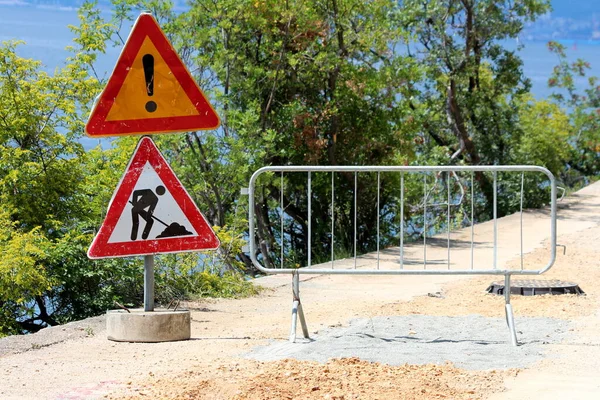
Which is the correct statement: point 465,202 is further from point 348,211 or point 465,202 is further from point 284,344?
point 284,344

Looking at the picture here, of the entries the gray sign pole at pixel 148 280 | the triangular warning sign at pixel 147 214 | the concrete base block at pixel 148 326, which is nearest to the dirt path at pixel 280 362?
the concrete base block at pixel 148 326

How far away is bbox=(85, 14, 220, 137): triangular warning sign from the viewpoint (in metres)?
6.83

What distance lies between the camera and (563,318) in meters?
8.19

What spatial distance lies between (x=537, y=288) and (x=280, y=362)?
4034mm

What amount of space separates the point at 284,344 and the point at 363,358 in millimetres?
839

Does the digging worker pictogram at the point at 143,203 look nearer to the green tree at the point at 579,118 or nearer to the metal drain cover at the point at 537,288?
the metal drain cover at the point at 537,288

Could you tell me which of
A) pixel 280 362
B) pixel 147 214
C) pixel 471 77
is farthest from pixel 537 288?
pixel 471 77

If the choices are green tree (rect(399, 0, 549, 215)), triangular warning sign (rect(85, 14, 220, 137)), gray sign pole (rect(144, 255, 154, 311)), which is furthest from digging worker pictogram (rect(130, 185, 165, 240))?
green tree (rect(399, 0, 549, 215))

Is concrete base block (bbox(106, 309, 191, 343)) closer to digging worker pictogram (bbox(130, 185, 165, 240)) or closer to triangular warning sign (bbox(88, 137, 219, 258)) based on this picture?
triangular warning sign (bbox(88, 137, 219, 258))

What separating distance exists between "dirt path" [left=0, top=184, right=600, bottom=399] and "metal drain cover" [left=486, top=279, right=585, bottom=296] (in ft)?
0.52

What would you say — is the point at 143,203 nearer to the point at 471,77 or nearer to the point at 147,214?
the point at 147,214

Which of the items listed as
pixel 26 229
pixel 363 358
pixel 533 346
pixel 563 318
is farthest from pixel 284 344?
pixel 26 229

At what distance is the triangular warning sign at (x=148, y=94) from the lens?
22.4ft

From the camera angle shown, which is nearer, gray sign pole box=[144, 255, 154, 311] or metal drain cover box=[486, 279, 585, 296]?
gray sign pole box=[144, 255, 154, 311]
